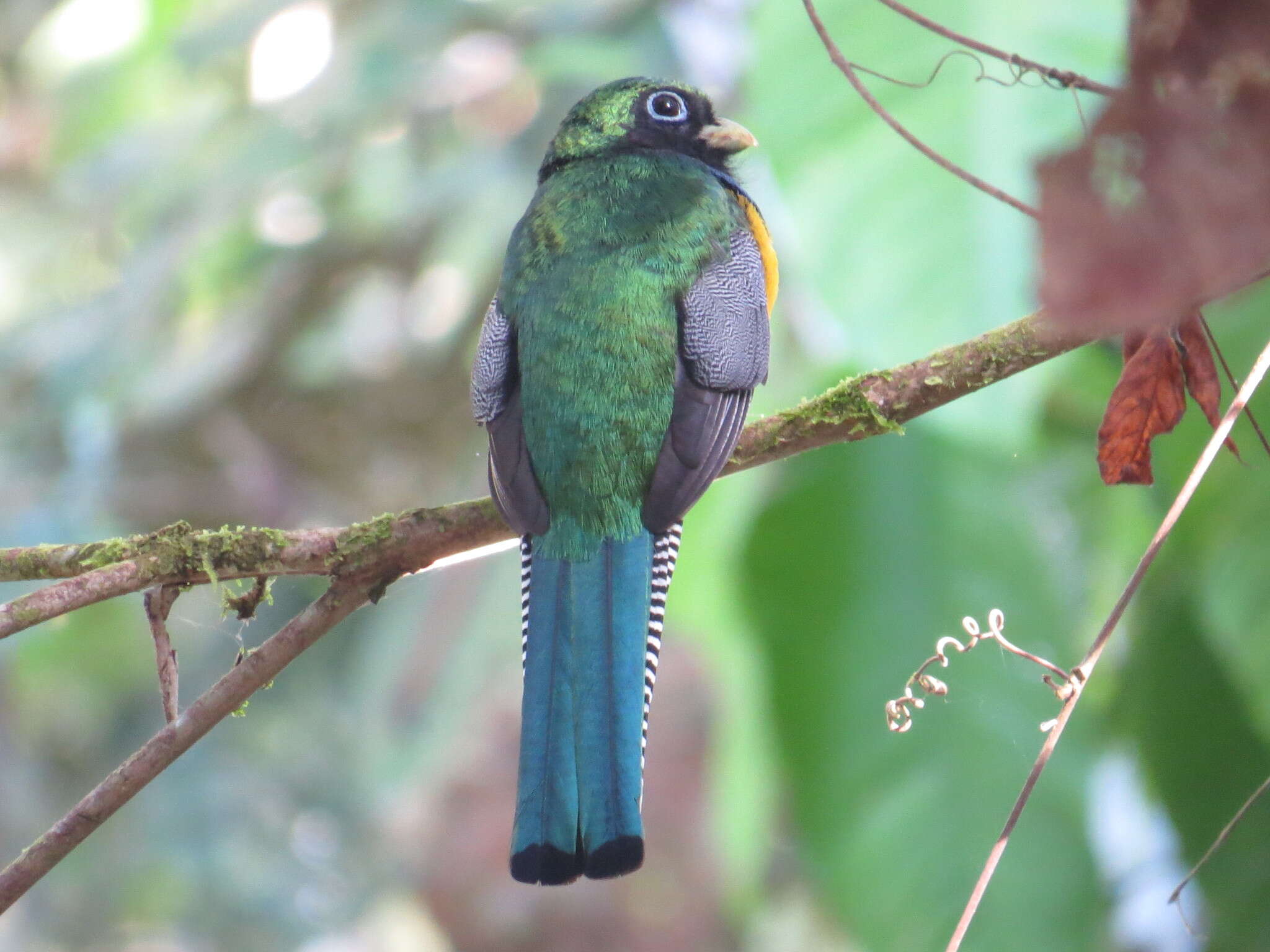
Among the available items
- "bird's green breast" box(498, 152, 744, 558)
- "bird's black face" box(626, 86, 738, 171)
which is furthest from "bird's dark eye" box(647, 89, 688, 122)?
"bird's green breast" box(498, 152, 744, 558)

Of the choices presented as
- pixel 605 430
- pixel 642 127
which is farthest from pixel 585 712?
pixel 642 127

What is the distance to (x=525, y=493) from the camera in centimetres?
252

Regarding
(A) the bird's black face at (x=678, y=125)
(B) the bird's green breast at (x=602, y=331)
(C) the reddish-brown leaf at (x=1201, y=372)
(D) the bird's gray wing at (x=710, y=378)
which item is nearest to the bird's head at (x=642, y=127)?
(A) the bird's black face at (x=678, y=125)

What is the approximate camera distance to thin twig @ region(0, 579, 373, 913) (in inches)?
71.1

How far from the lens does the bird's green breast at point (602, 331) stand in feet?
8.39

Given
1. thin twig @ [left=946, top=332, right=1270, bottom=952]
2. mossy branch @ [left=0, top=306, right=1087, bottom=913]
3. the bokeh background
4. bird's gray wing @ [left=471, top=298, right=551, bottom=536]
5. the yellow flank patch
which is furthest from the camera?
the bokeh background

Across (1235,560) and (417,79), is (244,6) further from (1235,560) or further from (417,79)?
(1235,560)

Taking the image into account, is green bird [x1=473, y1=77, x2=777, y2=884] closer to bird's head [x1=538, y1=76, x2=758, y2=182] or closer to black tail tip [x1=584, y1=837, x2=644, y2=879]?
black tail tip [x1=584, y1=837, x2=644, y2=879]

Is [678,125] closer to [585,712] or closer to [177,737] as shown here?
[585,712]

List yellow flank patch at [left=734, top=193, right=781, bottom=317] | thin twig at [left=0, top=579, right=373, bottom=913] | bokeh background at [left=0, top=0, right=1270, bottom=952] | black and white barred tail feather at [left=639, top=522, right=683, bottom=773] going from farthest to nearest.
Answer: bokeh background at [left=0, top=0, right=1270, bottom=952], yellow flank patch at [left=734, top=193, right=781, bottom=317], black and white barred tail feather at [left=639, top=522, right=683, bottom=773], thin twig at [left=0, top=579, right=373, bottom=913]

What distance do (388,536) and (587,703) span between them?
0.42m

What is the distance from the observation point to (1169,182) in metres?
0.94

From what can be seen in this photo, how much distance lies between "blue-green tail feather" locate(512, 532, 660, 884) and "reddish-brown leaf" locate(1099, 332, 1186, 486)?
0.82 meters

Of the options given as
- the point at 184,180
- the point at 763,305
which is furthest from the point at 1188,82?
the point at 184,180
